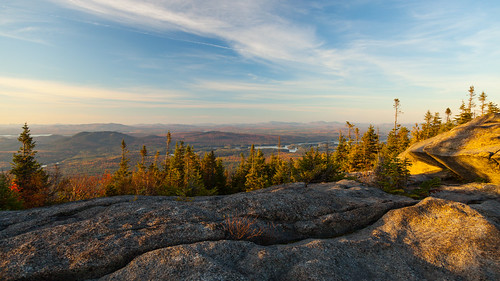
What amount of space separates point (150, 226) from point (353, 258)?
684 centimetres

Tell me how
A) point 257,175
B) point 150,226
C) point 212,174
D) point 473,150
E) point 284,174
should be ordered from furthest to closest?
point 212,174
point 257,175
point 284,174
point 473,150
point 150,226

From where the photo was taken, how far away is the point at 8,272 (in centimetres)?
516

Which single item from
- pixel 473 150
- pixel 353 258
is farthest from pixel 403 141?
pixel 353 258

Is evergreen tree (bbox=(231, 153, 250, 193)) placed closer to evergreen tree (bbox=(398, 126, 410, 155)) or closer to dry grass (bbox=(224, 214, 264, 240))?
evergreen tree (bbox=(398, 126, 410, 155))

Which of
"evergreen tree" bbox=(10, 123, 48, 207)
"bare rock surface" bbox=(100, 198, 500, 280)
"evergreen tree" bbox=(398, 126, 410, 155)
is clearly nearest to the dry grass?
"bare rock surface" bbox=(100, 198, 500, 280)

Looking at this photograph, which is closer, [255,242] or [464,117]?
[255,242]

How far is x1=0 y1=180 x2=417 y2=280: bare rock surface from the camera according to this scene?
5602 mm

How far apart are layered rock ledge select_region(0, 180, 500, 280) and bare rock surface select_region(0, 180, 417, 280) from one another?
0.11ft

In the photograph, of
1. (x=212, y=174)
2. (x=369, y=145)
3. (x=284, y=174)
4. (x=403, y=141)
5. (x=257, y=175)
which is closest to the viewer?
(x=284, y=174)

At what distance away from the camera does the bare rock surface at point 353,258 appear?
5207 millimetres

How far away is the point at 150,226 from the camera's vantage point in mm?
7242

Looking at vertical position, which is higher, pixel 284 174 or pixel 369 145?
pixel 369 145

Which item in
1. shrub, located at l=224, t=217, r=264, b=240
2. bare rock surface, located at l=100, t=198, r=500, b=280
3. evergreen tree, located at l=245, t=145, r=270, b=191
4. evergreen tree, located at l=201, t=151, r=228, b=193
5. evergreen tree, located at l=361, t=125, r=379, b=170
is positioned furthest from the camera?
evergreen tree, located at l=201, t=151, r=228, b=193

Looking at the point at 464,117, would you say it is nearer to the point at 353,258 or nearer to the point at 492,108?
the point at 492,108
